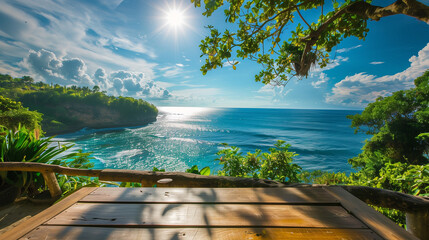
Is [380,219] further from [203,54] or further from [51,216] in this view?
[203,54]

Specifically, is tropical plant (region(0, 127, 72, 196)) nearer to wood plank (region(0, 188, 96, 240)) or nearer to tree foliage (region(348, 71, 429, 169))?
wood plank (region(0, 188, 96, 240))

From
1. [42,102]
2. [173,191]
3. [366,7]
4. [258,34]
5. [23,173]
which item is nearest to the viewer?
[173,191]

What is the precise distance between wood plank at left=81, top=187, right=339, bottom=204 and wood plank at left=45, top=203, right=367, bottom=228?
2.5 inches

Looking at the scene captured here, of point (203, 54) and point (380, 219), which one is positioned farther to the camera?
point (203, 54)

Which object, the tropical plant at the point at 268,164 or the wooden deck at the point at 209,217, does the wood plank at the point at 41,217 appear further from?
the tropical plant at the point at 268,164

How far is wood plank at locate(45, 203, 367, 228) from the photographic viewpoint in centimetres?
101

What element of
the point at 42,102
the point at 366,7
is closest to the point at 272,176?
the point at 366,7

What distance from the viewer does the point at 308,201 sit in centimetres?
125

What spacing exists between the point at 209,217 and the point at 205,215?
4 centimetres

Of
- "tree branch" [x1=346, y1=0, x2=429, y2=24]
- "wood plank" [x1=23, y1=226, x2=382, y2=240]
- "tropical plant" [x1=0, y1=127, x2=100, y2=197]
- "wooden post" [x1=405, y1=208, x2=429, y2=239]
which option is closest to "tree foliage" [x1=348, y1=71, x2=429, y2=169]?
"wooden post" [x1=405, y1=208, x2=429, y2=239]

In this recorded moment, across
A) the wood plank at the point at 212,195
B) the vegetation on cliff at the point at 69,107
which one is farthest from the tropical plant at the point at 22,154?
the vegetation on cliff at the point at 69,107

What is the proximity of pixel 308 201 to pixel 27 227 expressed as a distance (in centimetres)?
198

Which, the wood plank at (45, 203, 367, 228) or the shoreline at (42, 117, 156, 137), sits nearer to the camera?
the wood plank at (45, 203, 367, 228)

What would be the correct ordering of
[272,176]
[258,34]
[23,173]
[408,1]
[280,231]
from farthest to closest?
[272,176]
[258,34]
[23,173]
[408,1]
[280,231]
